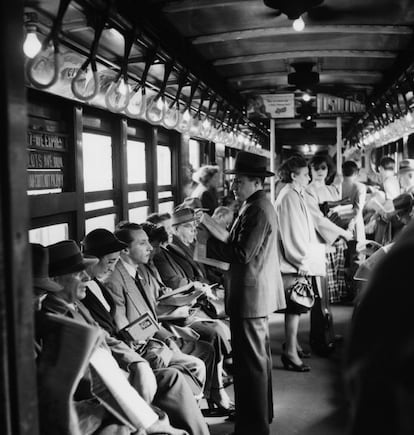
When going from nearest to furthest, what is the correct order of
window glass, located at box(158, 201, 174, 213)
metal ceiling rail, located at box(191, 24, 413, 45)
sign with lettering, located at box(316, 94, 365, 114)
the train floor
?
1. the train floor
2. metal ceiling rail, located at box(191, 24, 413, 45)
3. window glass, located at box(158, 201, 174, 213)
4. sign with lettering, located at box(316, 94, 365, 114)

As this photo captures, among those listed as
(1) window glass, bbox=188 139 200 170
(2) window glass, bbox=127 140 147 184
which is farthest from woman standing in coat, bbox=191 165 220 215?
(1) window glass, bbox=188 139 200 170

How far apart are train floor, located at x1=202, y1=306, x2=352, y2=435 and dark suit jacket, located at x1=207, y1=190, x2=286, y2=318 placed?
88 cm

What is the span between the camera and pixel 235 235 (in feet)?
11.8

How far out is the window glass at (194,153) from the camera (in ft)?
27.6

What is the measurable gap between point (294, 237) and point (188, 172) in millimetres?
2967

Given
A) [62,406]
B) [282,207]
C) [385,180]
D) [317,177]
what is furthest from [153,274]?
[385,180]

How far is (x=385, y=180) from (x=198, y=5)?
4.27m

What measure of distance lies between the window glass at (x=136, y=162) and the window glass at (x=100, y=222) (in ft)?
2.20

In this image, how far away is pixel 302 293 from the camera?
4875 mm

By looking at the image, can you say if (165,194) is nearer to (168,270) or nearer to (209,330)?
(168,270)

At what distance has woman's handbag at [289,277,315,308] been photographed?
4863 mm

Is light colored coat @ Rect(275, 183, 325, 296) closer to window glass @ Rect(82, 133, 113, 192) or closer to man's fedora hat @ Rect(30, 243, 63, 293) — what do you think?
window glass @ Rect(82, 133, 113, 192)

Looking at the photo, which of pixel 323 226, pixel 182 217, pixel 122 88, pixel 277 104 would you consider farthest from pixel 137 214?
pixel 277 104

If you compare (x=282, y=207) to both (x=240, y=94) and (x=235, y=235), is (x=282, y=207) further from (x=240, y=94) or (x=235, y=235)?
(x=240, y=94)
